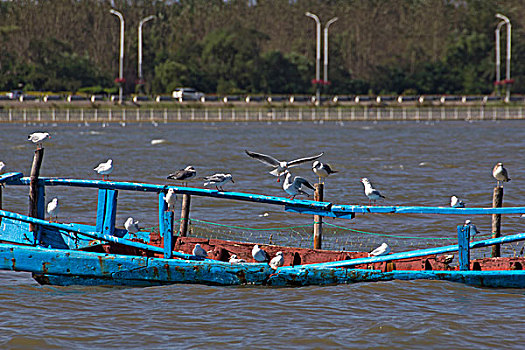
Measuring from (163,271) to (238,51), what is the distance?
85071mm

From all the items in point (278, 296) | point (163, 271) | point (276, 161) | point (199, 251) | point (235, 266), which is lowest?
point (278, 296)

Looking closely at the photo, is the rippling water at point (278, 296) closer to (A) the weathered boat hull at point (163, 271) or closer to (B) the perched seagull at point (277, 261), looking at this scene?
(A) the weathered boat hull at point (163, 271)

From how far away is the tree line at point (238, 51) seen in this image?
306ft

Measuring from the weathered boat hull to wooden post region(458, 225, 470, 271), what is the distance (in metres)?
0.24

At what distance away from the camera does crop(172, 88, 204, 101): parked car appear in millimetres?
84375

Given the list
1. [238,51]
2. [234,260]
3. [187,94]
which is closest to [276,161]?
[234,260]

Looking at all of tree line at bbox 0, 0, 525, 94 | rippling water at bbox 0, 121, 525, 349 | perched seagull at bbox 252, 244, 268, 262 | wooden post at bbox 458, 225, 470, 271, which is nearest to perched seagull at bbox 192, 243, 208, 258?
rippling water at bbox 0, 121, 525, 349

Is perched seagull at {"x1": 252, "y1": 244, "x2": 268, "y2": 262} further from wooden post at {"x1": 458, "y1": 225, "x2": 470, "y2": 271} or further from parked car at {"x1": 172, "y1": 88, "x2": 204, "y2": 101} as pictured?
parked car at {"x1": 172, "y1": 88, "x2": 204, "y2": 101}

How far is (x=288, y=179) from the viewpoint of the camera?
1608 cm

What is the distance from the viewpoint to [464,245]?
13.6 meters

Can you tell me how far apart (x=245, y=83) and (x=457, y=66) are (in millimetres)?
24682

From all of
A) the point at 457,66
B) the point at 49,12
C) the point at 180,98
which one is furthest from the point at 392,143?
the point at 49,12

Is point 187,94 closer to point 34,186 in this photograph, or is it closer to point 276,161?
point 276,161

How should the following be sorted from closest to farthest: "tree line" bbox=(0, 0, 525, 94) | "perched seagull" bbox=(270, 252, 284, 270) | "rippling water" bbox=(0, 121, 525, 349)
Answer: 1. "rippling water" bbox=(0, 121, 525, 349)
2. "perched seagull" bbox=(270, 252, 284, 270)
3. "tree line" bbox=(0, 0, 525, 94)
